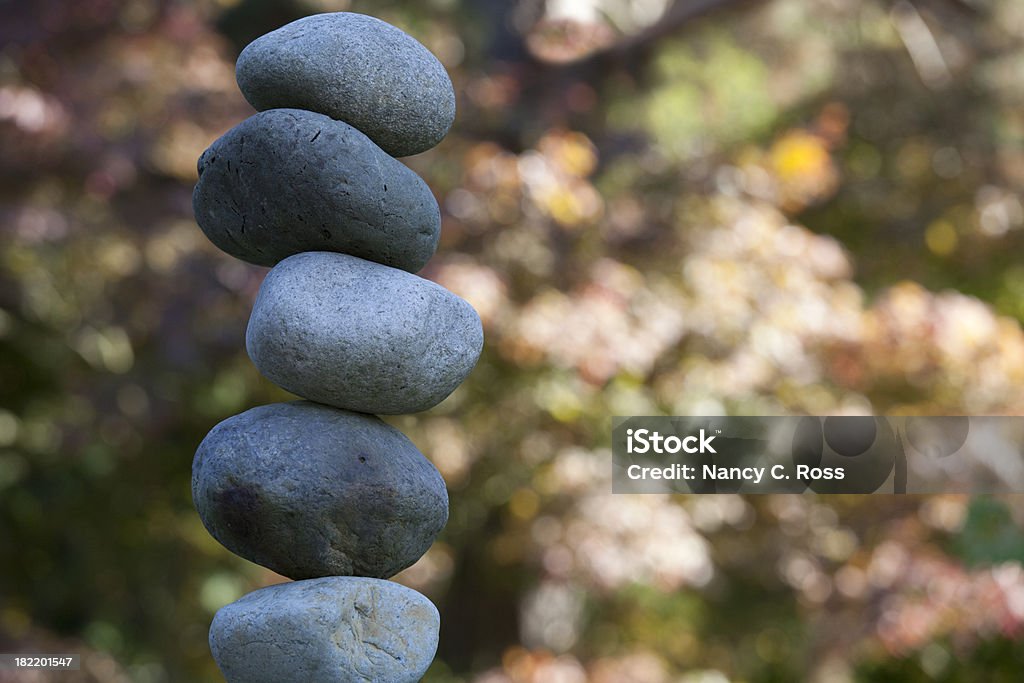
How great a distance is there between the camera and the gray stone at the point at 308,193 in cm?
193

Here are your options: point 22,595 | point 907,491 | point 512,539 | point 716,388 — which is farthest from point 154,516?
point 907,491

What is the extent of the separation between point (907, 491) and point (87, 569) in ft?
14.6

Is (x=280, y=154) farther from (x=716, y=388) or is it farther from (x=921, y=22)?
(x=921, y=22)

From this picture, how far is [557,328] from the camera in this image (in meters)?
4.47

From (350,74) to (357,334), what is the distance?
49 centimetres

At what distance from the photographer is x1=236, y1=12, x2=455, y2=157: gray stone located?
77.7 inches

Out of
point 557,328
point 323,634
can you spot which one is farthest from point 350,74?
point 557,328

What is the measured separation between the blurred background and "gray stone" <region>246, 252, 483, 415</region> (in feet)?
A: 7.73

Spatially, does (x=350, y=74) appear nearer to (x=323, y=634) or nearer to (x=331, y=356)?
(x=331, y=356)
